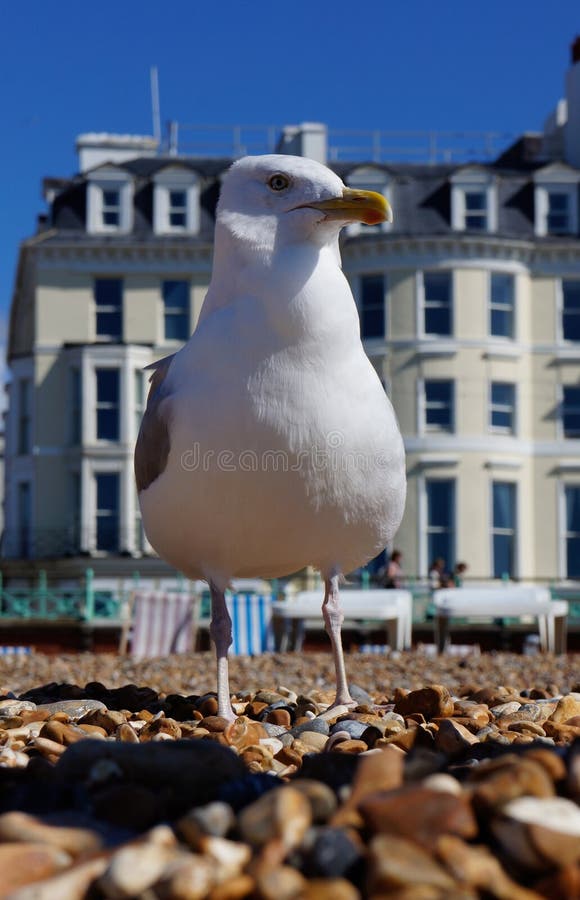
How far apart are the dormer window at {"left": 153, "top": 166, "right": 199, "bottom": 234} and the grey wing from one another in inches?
1203

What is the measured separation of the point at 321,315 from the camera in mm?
4633

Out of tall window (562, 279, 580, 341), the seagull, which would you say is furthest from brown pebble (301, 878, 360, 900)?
tall window (562, 279, 580, 341)

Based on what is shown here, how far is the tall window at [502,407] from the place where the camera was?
112ft

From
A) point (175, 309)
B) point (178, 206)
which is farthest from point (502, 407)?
point (178, 206)

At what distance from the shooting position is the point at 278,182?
15.6ft

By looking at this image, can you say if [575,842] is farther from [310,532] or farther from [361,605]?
[361,605]

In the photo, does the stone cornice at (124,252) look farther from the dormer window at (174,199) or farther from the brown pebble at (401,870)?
the brown pebble at (401,870)

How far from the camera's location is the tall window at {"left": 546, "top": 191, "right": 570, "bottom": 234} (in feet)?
116

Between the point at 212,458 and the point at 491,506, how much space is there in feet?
96.8

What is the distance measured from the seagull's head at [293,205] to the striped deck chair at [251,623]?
1416 cm

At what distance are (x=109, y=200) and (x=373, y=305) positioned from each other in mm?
8040

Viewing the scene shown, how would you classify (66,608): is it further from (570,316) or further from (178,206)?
(570,316)

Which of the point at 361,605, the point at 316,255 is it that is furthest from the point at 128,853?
the point at 361,605

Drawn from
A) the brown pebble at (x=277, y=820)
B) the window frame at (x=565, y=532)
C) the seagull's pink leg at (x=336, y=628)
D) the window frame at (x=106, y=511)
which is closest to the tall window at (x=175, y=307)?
the window frame at (x=106, y=511)
